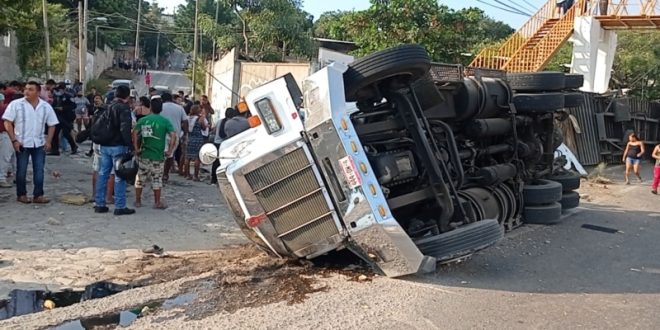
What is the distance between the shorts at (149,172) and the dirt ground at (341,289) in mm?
1583

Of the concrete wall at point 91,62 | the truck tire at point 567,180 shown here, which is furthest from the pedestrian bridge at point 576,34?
the concrete wall at point 91,62

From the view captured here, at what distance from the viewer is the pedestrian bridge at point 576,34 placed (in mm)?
22469

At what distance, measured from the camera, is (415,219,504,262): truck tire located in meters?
5.86

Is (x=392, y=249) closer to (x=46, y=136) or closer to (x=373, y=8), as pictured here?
(x=46, y=136)

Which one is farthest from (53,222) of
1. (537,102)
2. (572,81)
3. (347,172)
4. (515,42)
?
(515,42)

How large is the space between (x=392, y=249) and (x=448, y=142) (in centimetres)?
177

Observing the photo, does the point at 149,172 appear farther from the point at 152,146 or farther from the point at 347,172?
the point at 347,172

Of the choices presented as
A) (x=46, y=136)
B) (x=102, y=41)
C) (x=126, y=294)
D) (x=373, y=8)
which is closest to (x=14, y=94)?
(x=46, y=136)

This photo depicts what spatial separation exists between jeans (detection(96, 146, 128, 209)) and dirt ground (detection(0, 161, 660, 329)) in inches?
48.2

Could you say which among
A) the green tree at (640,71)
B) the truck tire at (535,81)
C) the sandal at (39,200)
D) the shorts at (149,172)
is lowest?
the sandal at (39,200)

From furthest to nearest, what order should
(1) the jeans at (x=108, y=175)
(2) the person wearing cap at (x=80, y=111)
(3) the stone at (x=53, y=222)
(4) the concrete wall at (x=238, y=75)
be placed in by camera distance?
1. (4) the concrete wall at (x=238, y=75)
2. (2) the person wearing cap at (x=80, y=111)
3. (1) the jeans at (x=108, y=175)
4. (3) the stone at (x=53, y=222)

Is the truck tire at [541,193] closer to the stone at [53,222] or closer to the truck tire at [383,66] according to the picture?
the truck tire at [383,66]

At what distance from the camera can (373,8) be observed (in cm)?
2388

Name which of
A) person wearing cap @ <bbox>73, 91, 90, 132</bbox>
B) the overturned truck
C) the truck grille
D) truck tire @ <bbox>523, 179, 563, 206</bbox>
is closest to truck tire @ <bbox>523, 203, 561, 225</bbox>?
truck tire @ <bbox>523, 179, 563, 206</bbox>
